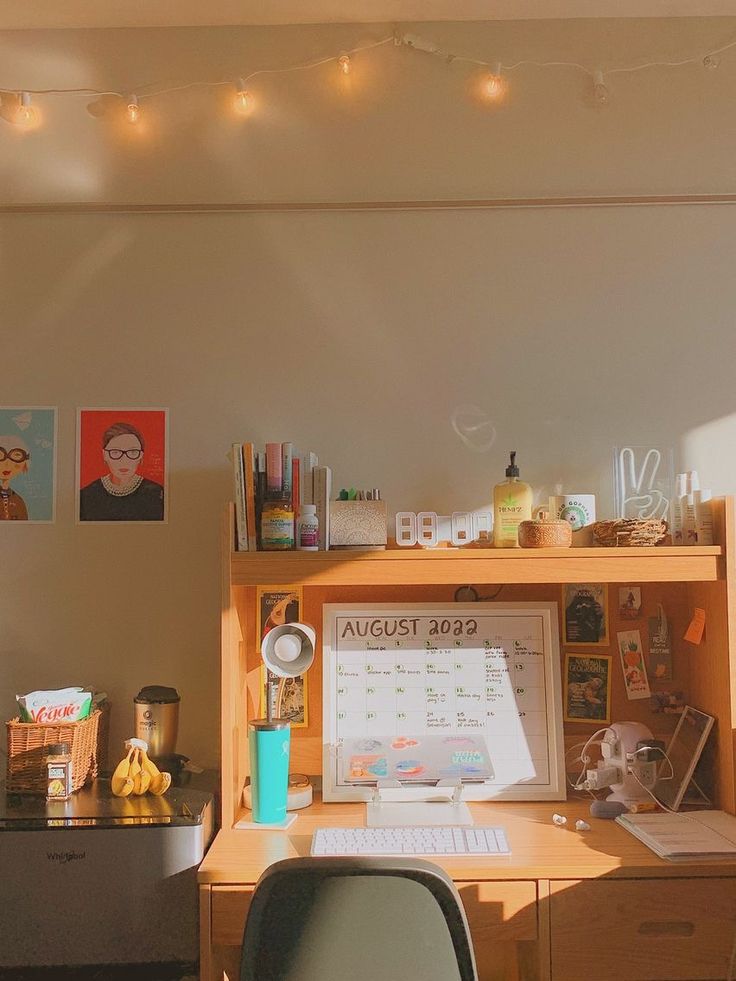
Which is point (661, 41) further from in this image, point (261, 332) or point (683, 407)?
point (261, 332)

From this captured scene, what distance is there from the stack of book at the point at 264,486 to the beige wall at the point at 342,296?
0.82 feet

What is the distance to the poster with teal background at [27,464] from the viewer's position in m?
2.33

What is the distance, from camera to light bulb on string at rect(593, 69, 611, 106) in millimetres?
2365

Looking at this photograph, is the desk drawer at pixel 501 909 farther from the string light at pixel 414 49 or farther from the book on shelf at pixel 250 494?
the string light at pixel 414 49

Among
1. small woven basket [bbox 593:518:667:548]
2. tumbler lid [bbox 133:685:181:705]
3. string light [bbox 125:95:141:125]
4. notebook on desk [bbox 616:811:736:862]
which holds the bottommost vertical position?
notebook on desk [bbox 616:811:736:862]

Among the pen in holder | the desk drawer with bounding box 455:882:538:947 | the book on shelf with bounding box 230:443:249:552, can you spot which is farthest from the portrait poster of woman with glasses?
the desk drawer with bounding box 455:882:538:947

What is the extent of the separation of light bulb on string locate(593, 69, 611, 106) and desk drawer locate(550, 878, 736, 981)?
2013 millimetres

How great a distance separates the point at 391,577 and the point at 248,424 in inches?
25.5

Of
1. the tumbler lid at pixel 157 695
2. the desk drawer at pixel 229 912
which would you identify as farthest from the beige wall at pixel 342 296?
the desk drawer at pixel 229 912

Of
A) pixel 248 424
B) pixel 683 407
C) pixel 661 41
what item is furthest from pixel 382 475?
pixel 661 41

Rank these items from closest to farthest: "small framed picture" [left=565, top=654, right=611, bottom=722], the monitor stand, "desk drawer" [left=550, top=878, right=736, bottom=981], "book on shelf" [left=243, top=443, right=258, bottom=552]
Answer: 1. "desk drawer" [left=550, top=878, right=736, bottom=981]
2. the monitor stand
3. "book on shelf" [left=243, top=443, right=258, bottom=552]
4. "small framed picture" [left=565, top=654, right=611, bottom=722]

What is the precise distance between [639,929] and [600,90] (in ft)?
6.98

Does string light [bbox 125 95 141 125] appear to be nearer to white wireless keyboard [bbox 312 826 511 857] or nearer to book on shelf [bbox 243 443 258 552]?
book on shelf [bbox 243 443 258 552]

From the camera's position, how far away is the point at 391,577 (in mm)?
1999
